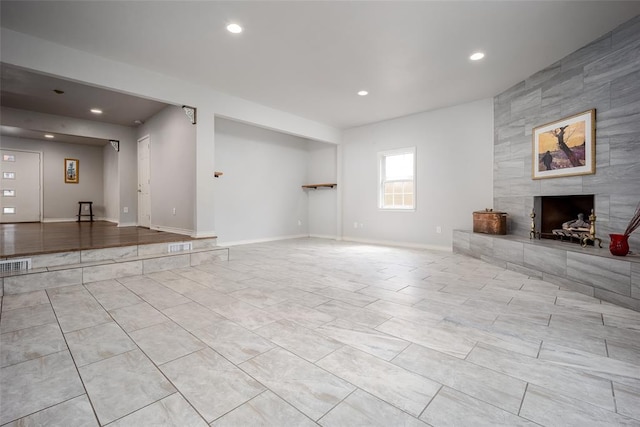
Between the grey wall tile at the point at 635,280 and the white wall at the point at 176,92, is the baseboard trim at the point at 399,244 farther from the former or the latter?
the grey wall tile at the point at 635,280

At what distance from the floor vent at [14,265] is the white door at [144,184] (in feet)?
12.1

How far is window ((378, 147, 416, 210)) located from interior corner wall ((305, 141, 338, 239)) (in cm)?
141

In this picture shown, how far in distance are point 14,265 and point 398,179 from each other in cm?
635

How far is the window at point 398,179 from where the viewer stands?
631cm

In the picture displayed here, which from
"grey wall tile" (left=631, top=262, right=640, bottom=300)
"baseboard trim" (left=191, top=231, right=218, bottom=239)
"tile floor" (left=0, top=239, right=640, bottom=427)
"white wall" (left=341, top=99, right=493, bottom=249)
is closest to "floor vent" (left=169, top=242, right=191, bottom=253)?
"baseboard trim" (left=191, top=231, right=218, bottom=239)

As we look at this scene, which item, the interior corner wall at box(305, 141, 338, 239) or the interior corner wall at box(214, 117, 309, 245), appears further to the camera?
the interior corner wall at box(305, 141, 338, 239)

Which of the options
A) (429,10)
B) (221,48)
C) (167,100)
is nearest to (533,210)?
(429,10)

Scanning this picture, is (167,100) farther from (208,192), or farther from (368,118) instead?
(368,118)

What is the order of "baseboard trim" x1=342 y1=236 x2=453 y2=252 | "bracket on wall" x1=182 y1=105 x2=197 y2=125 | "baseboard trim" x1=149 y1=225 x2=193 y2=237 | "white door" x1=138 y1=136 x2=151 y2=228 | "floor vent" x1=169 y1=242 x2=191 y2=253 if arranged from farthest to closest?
"white door" x1=138 y1=136 x2=151 y2=228 → "baseboard trim" x1=342 y1=236 x2=453 y2=252 → "baseboard trim" x1=149 y1=225 x2=193 y2=237 → "bracket on wall" x1=182 y1=105 x2=197 y2=125 → "floor vent" x1=169 y1=242 x2=191 y2=253

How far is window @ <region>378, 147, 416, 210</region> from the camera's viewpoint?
6.31 meters

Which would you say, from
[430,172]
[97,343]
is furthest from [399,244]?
[97,343]

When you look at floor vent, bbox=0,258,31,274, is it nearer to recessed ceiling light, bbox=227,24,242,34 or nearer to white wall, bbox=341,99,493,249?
recessed ceiling light, bbox=227,24,242,34

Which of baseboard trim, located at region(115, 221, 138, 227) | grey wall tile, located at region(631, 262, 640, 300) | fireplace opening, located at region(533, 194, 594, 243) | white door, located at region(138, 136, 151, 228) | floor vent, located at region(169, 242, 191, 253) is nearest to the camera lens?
grey wall tile, located at region(631, 262, 640, 300)

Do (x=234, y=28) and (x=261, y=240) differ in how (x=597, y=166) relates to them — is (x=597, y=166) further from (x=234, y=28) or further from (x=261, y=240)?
(x=261, y=240)
